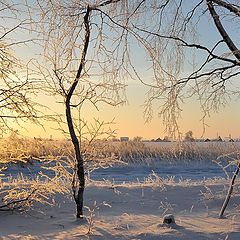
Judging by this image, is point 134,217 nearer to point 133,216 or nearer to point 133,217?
point 133,217

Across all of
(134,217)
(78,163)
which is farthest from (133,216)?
(78,163)

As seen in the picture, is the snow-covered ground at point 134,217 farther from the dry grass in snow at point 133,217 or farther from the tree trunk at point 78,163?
the tree trunk at point 78,163

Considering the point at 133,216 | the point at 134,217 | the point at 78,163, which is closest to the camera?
the point at 78,163

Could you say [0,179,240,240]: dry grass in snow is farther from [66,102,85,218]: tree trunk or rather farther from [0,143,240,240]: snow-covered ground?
[66,102,85,218]: tree trunk

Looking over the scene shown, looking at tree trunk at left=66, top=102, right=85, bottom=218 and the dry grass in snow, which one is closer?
the dry grass in snow

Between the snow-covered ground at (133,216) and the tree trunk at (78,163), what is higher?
the tree trunk at (78,163)

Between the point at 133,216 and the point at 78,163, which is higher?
the point at 78,163

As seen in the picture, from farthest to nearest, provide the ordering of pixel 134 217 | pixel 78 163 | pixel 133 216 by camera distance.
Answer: pixel 133 216, pixel 134 217, pixel 78 163

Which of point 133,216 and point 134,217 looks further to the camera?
point 133,216

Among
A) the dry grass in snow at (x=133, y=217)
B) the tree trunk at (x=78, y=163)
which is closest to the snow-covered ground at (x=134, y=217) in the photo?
the dry grass in snow at (x=133, y=217)

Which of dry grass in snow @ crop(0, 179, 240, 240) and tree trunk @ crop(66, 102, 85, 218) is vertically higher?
tree trunk @ crop(66, 102, 85, 218)

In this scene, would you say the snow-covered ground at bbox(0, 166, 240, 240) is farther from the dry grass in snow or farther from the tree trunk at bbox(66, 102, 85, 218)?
the tree trunk at bbox(66, 102, 85, 218)

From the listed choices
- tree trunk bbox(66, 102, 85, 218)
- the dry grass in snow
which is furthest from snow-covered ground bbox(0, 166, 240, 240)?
tree trunk bbox(66, 102, 85, 218)

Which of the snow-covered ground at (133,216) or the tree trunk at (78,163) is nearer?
the snow-covered ground at (133,216)
